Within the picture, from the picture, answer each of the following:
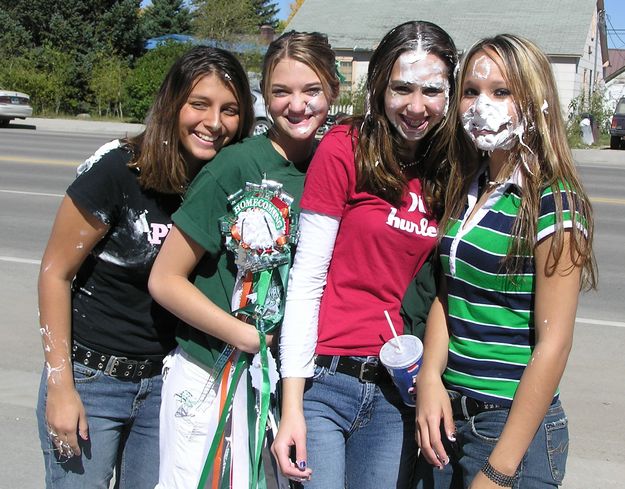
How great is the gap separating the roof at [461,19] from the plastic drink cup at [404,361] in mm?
31517

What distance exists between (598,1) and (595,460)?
38.5 meters

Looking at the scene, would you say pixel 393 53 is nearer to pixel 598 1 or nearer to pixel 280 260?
pixel 280 260

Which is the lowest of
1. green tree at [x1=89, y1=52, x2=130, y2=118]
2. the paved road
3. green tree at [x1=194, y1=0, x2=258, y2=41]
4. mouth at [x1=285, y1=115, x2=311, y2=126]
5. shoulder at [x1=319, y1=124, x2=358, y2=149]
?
the paved road

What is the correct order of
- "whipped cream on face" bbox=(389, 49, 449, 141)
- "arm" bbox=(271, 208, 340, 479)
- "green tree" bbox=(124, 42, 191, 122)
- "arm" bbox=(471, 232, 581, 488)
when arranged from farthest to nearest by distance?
"green tree" bbox=(124, 42, 191, 122)
"whipped cream on face" bbox=(389, 49, 449, 141)
"arm" bbox=(271, 208, 340, 479)
"arm" bbox=(471, 232, 581, 488)

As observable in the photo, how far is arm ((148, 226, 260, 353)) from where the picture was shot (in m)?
2.26

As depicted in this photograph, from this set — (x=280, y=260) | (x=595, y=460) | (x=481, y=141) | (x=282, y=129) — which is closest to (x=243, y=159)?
A: (x=282, y=129)

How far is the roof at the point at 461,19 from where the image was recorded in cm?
3344

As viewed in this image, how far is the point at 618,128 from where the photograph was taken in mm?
24672

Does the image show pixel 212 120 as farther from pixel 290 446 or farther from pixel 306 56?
pixel 290 446

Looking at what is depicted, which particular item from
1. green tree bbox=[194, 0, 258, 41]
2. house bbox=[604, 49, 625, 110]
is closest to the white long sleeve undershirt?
green tree bbox=[194, 0, 258, 41]

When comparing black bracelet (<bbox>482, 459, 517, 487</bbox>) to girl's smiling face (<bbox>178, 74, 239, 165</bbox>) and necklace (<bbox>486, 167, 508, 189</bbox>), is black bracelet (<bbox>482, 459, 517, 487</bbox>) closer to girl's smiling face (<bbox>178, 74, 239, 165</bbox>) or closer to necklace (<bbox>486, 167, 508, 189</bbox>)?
necklace (<bbox>486, 167, 508, 189</bbox>)

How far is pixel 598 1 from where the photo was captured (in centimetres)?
3816

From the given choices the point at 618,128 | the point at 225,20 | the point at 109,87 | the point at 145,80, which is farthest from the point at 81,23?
the point at 618,128

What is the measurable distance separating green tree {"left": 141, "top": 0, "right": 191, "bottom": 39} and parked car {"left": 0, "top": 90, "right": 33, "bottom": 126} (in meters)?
18.2
